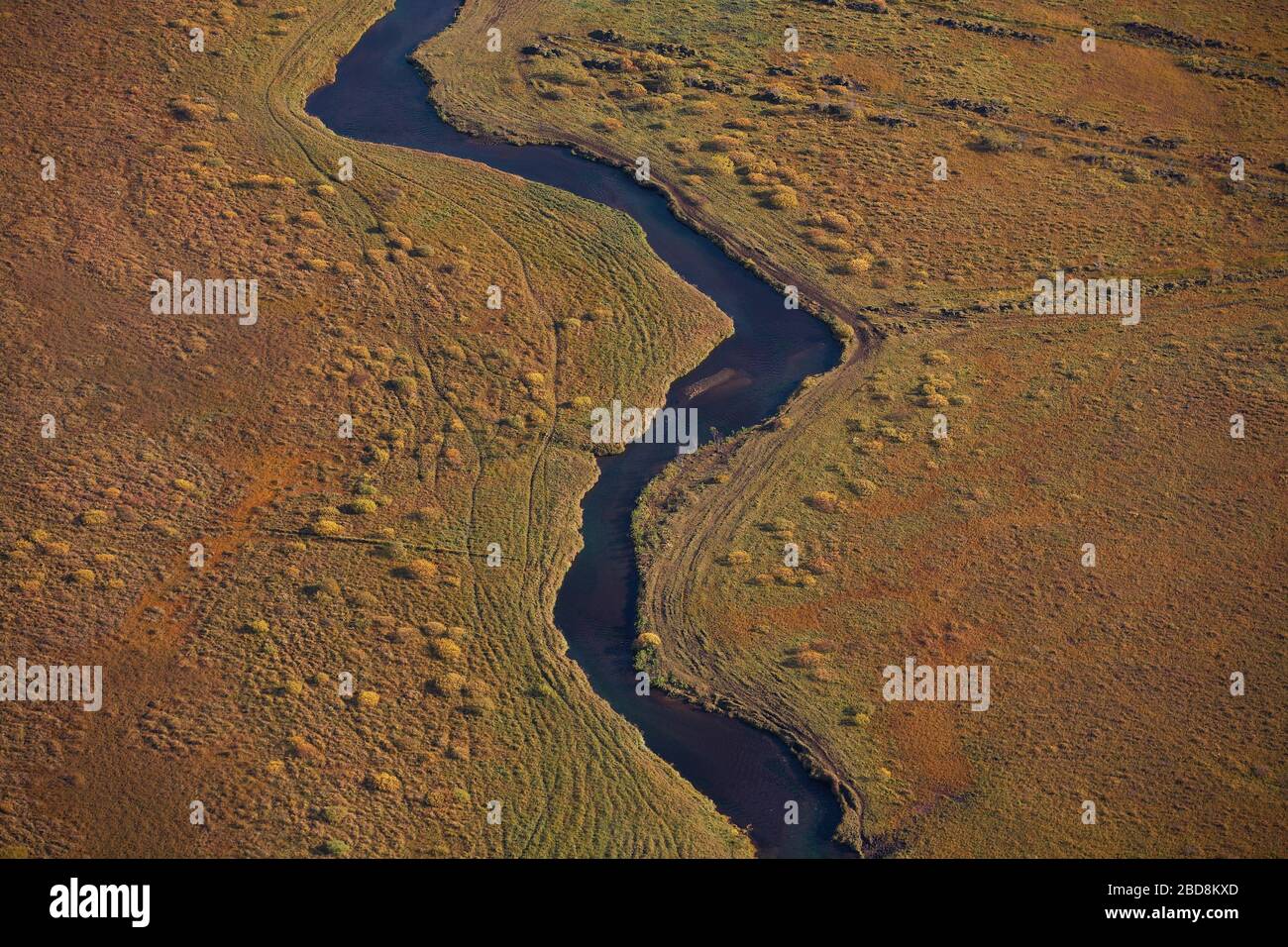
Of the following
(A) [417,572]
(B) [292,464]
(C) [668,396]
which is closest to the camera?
(A) [417,572]

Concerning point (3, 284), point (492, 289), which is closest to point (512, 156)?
point (492, 289)

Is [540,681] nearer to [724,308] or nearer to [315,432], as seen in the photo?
[315,432]

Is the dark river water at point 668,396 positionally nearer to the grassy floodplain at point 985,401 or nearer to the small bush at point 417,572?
the grassy floodplain at point 985,401

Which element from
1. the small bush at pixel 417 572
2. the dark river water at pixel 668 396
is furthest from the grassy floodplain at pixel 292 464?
the dark river water at pixel 668 396

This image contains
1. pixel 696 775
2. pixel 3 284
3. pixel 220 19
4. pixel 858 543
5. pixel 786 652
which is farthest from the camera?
pixel 220 19

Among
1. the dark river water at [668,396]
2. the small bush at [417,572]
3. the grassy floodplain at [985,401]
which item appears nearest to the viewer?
the dark river water at [668,396]

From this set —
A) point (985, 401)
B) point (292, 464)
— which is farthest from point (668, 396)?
point (292, 464)

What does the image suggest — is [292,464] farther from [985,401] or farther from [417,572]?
[985,401]

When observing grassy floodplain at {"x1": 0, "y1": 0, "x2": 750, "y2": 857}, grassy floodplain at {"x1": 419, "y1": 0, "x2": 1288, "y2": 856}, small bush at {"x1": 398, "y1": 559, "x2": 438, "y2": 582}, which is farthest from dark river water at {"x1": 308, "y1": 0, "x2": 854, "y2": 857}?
small bush at {"x1": 398, "y1": 559, "x2": 438, "y2": 582}
